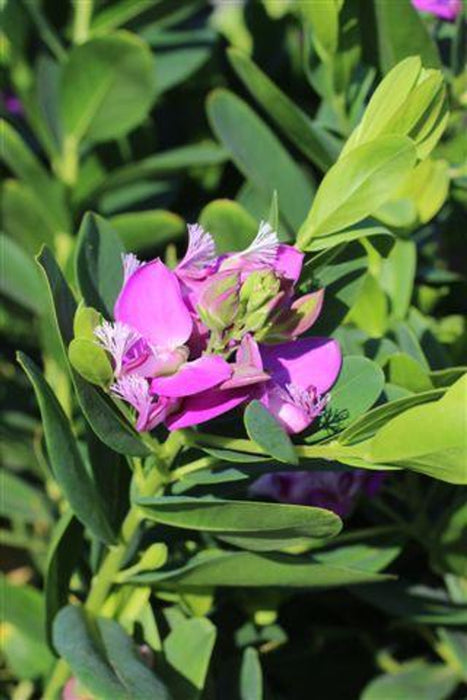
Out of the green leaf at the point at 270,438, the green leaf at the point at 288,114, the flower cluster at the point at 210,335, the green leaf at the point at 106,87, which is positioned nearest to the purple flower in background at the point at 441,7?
the green leaf at the point at 288,114

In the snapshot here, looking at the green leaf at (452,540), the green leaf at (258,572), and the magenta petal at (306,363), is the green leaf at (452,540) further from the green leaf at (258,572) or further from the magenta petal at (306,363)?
the magenta petal at (306,363)

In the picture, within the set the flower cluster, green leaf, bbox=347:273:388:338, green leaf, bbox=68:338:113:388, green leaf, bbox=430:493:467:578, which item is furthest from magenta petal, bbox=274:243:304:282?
green leaf, bbox=430:493:467:578

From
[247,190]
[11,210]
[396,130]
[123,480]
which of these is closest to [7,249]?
[11,210]

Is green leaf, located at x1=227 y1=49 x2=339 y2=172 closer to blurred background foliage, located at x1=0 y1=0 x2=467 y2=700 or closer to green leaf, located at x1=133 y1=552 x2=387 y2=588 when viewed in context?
blurred background foliage, located at x1=0 y1=0 x2=467 y2=700

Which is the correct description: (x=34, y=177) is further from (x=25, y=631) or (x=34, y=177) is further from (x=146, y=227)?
(x=25, y=631)

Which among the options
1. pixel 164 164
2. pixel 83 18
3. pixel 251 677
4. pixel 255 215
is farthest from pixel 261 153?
pixel 251 677

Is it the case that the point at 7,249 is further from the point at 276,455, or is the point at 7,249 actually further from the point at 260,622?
the point at 276,455
